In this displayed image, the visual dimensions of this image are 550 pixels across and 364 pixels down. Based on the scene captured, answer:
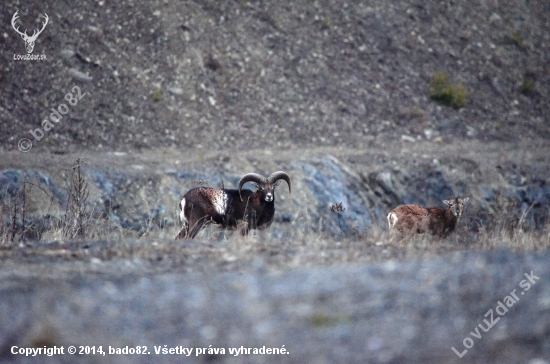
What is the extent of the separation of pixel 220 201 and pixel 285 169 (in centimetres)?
638

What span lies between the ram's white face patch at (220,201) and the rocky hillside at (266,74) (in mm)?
7618

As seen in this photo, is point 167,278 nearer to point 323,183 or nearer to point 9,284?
point 9,284

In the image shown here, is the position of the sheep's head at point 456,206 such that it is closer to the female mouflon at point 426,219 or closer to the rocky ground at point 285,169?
the female mouflon at point 426,219

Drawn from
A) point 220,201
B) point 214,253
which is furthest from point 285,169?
point 214,253

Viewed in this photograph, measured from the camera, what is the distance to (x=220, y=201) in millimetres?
13984

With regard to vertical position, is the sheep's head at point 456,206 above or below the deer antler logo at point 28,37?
below

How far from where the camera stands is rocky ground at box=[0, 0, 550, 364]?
19.8 ft

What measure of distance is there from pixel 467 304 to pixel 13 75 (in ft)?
59.9

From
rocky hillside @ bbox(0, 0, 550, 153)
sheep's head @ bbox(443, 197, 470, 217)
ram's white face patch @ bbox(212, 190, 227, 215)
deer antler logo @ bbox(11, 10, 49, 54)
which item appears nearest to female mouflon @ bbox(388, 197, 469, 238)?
sheep's head @ bbox(443, 197, 470, 217)

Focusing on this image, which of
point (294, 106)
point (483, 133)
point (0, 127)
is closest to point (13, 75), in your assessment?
point (0, 127)

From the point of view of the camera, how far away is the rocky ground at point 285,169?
6.03 metres

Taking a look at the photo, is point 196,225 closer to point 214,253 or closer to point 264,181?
point 264,181

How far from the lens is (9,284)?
22.2 feet

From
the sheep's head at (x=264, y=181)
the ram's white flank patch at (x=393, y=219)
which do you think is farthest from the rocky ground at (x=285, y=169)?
the sheep's head at (x=264, y=181)
